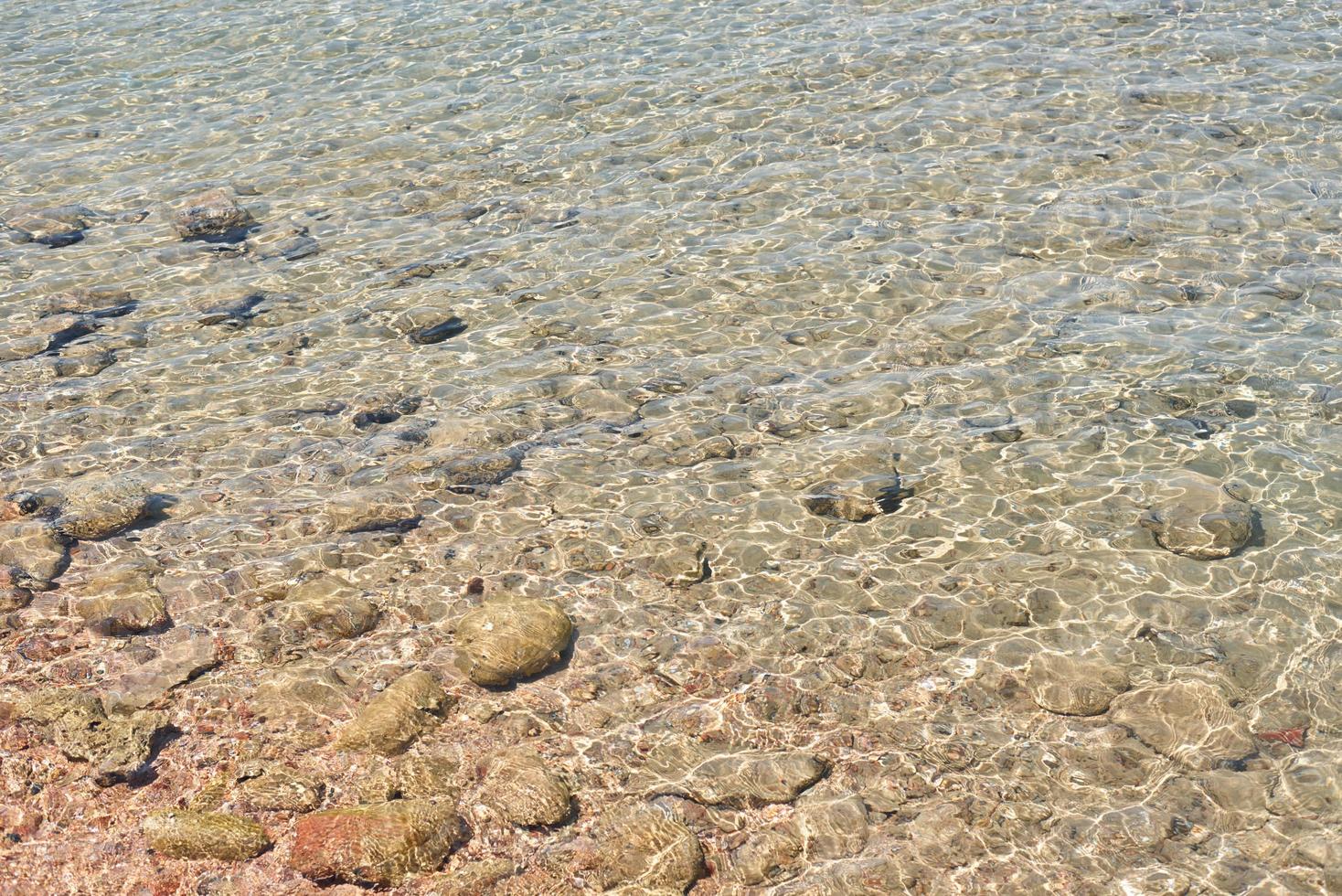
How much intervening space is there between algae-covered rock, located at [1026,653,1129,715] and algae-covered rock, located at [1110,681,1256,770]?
0.09 meters

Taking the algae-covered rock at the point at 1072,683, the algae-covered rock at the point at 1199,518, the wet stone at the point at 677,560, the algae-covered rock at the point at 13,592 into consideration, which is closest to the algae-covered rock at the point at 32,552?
the algae-covered rock at the point at 13,592

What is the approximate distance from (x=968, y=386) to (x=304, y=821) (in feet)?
20.4

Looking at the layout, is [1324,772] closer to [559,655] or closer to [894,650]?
[894,650]

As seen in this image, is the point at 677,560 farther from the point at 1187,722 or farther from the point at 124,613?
the point at 124,613

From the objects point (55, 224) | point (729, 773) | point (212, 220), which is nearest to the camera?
point (729, 773)

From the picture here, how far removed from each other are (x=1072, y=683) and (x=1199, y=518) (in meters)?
1.92

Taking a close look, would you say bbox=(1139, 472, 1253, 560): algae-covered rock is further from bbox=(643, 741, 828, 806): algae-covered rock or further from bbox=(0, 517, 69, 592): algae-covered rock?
bbox=(0, 517, 69, 592): algae-covered rock

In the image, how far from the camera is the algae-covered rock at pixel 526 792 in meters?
5.98

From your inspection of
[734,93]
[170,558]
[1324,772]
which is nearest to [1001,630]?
[1324,772]

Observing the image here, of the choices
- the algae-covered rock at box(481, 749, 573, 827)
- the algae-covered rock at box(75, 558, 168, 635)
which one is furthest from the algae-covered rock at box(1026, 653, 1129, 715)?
the algae-covered rock at box(75, 558, 168, 635)

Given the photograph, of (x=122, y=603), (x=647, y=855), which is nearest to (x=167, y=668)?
(x=122, y=603)

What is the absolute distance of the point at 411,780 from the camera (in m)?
6.20

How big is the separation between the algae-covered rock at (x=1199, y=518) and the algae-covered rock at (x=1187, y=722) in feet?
4.22

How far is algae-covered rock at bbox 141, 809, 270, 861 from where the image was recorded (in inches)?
227
